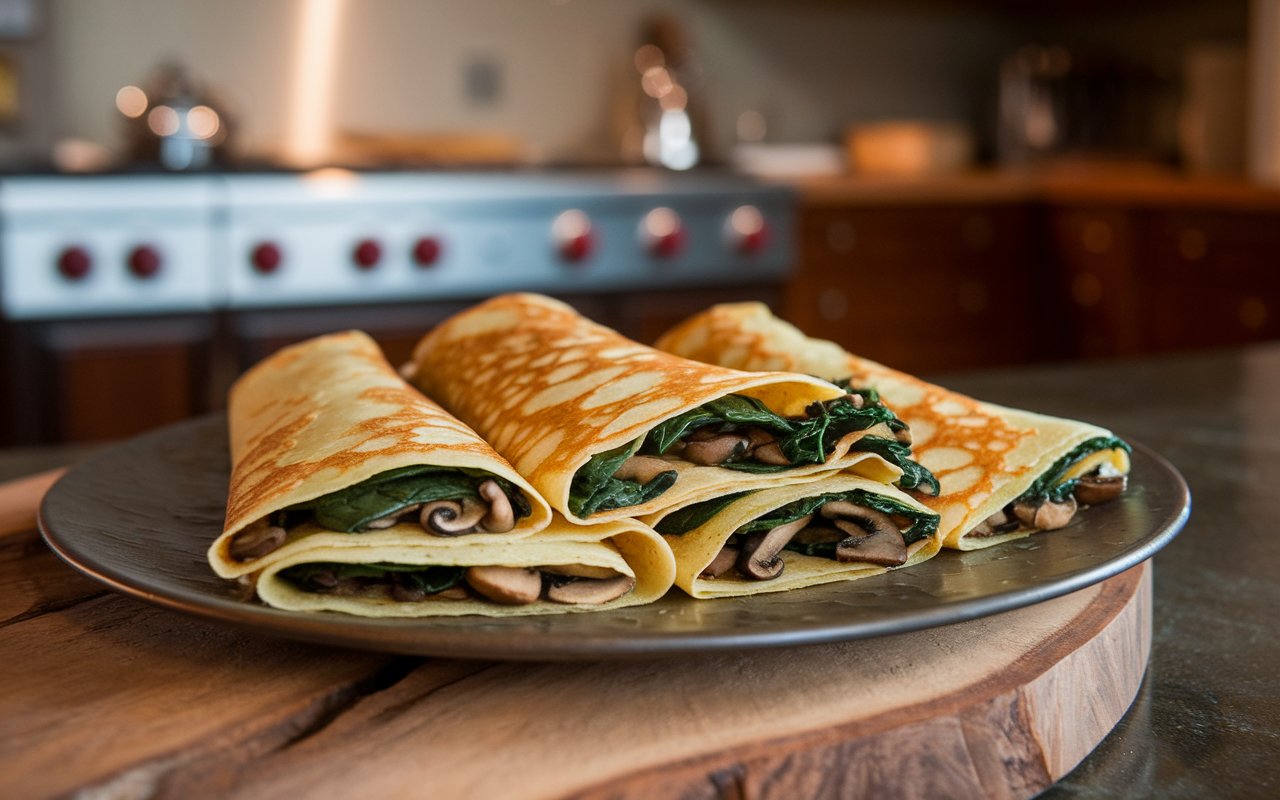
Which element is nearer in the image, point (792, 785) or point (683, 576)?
point (792, 785)

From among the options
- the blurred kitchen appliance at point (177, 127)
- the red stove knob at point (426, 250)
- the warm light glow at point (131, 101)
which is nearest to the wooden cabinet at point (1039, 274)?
the red stove knob at point (426, 250)

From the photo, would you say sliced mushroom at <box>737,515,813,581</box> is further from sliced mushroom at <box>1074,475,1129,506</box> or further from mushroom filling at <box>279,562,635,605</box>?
sliced mushroom at <box>1074,475,1129,506</box>

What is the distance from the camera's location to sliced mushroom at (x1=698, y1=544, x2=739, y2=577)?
2.55 feet

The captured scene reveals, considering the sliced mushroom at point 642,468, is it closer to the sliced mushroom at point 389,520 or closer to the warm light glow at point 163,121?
the sliced mushroom at point 389,520

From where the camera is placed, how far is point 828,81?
17.1ft

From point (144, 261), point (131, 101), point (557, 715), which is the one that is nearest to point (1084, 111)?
point (131, 101)

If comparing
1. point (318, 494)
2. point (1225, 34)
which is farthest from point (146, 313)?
point (1225, 34)

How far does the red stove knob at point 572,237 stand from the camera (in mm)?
3441

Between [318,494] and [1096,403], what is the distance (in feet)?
3.63

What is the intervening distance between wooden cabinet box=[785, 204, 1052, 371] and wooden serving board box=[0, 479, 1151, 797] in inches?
139

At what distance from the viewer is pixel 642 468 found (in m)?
0.80

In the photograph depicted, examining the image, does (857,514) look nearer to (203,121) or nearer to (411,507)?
(411,507)

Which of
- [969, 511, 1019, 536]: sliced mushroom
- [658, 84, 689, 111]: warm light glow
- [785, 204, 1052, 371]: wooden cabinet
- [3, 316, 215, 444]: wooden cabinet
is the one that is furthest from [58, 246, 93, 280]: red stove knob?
[969, 511, 1019, 536]: sliced mushroom

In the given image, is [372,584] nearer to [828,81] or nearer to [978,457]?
[978,457]
